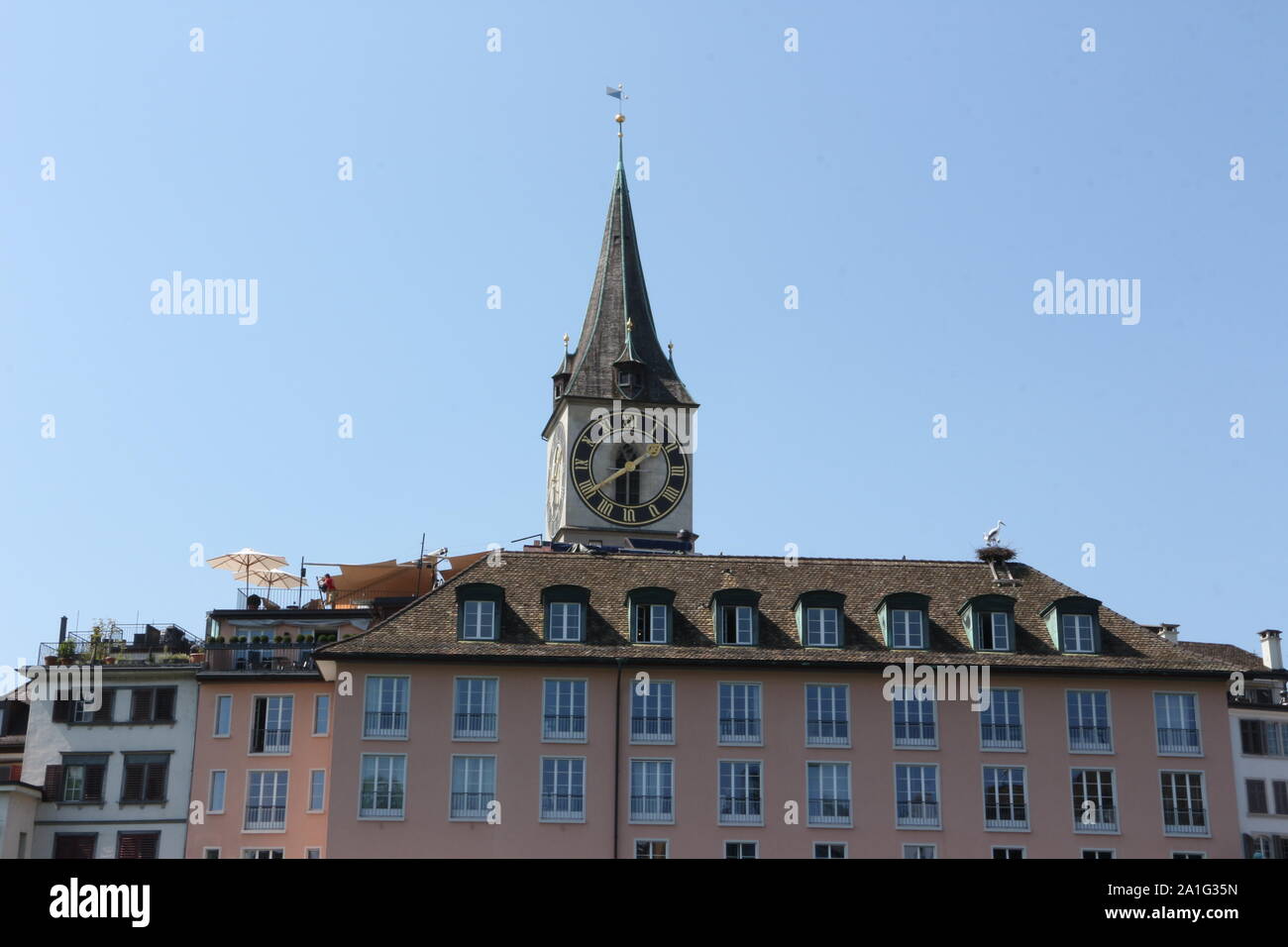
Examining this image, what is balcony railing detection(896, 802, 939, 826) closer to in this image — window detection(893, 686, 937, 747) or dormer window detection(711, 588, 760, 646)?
window detection(893, 686, 937, 747)

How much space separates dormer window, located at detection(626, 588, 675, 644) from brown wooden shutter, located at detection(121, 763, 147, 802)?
64.9 ft

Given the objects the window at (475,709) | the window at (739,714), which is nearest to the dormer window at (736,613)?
the window at (739,714)

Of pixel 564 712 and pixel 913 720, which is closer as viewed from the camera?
pixel 564 712

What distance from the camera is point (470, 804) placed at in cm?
5678

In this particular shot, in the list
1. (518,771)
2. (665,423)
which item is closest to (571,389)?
(665,423)

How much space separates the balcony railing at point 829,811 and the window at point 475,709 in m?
10.9

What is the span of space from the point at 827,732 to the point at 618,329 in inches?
2202

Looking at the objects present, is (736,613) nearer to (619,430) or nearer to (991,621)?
(991,621)

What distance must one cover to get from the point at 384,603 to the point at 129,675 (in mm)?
11779

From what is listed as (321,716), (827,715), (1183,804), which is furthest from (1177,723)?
(321,716)

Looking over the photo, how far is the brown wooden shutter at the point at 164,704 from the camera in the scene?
215 feet

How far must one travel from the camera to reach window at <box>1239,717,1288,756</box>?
78.1m
